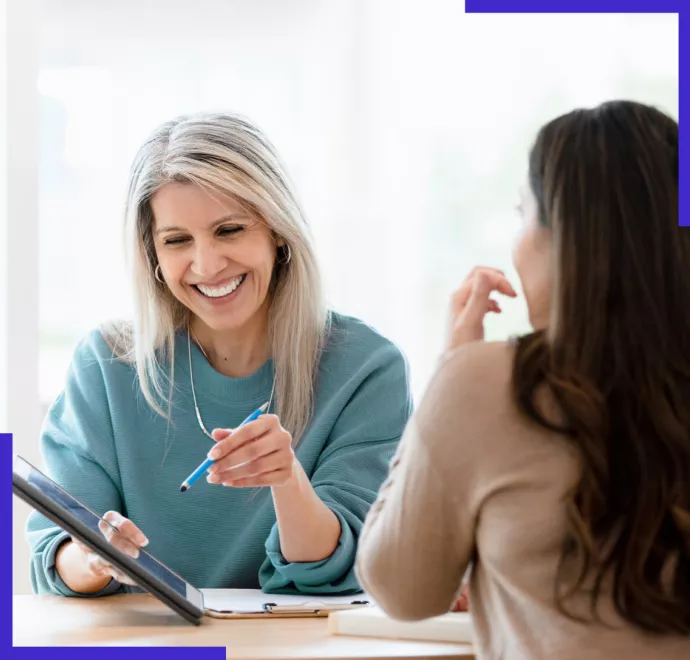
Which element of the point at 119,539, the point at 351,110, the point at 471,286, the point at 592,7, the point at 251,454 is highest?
the point at 592,7

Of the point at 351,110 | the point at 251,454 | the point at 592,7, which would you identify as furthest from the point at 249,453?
the point at 592,7

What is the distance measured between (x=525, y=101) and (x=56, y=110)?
138 centimetres

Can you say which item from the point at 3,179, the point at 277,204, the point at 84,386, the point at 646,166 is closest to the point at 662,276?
→ the point at 646,166

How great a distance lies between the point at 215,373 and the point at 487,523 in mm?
892

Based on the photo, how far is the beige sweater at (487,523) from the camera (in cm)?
97

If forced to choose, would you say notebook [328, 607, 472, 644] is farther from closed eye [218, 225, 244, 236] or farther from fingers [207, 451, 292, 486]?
closed eye [218, 225, 244, 236]

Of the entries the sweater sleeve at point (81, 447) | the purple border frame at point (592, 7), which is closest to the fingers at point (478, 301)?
the sweater sleeve at point (81, 447)

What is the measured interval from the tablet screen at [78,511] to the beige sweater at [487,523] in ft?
1.16

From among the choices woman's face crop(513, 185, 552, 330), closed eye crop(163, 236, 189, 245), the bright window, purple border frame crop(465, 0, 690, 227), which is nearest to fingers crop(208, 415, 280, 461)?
woman's face crop(513, 185, 552, 330)

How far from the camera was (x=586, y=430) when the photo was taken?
939mm

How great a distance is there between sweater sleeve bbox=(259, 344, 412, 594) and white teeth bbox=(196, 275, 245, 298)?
26cm

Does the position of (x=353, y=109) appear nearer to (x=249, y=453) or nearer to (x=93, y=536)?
(x=249, y=453)

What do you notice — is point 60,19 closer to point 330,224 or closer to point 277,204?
point 330,224

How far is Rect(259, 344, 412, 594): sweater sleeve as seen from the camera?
1.50 m
